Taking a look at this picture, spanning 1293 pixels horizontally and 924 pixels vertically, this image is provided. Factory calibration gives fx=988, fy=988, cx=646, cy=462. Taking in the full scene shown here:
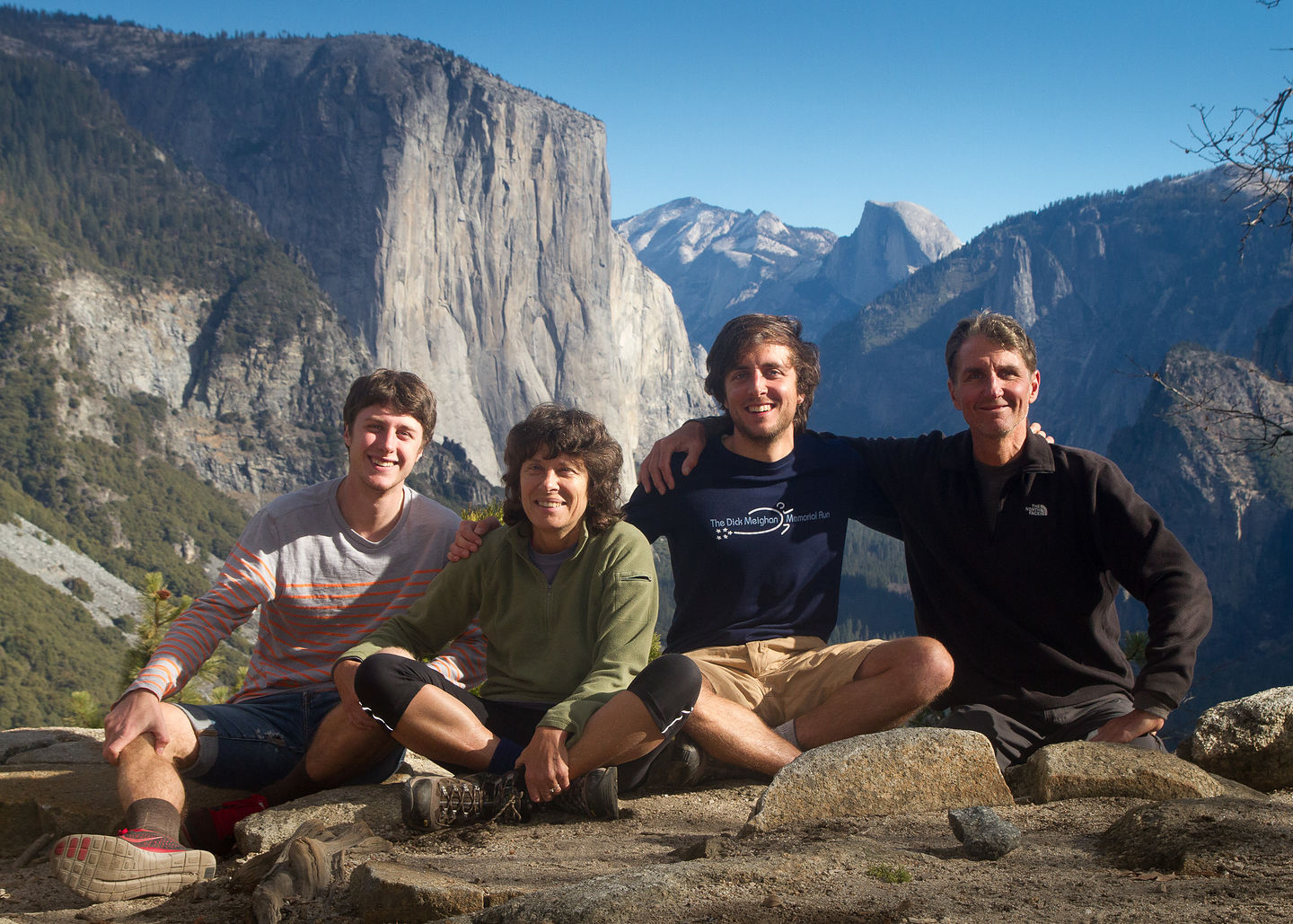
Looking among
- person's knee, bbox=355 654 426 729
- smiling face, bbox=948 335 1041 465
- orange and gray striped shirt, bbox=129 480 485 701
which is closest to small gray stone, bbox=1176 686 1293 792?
smiling face, bbox=948 335 1041 465

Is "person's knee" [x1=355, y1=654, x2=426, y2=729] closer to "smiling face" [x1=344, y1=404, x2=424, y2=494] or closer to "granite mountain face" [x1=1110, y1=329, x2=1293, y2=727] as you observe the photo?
"smiling face" [x1=344, y1=404, x2=424, y2=494]

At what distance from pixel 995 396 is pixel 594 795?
2.74 meters

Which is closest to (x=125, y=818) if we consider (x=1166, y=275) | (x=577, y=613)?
(x=577, y=613)

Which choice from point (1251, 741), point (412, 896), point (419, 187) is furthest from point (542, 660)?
point (419, 187)

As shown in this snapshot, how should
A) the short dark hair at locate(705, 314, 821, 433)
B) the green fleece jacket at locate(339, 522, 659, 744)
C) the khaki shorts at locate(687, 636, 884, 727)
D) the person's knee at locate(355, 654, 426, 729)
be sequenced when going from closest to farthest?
1. the person's knee at locate(355, 654, 426, 729)
2. the green fleece jacket at locate(339, 522, 659, 744)
3. the khaki shorts at locate(687, 636, 884, 727)
4. the short dark hair at locate(705, 314, 821, 433)

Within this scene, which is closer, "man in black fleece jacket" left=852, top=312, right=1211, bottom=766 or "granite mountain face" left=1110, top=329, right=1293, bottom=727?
"man in black fleece jacket" left=852, top=312, right=1211, bottom=766

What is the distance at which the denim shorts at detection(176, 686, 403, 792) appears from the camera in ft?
15.2

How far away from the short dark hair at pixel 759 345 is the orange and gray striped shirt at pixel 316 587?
5.53ft

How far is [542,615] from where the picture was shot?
4.67m

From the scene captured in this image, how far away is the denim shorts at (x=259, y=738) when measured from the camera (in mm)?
4645

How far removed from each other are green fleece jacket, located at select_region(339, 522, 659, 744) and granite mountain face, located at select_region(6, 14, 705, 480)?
107m

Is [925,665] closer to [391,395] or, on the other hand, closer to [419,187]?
[391,395]

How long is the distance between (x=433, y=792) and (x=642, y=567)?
1333 mm

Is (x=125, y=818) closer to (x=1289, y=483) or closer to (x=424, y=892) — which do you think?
(x=424, y=892)
